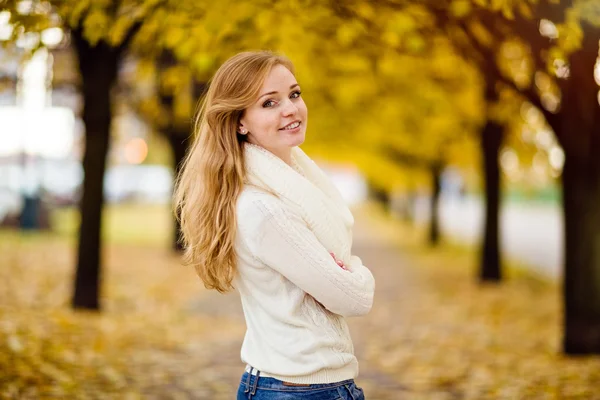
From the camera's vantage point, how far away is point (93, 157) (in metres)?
9.06

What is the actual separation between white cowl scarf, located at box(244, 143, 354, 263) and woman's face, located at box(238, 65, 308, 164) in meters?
0.06

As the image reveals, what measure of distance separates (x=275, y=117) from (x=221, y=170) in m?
0.28

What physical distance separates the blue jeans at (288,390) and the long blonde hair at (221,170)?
0.37 meters

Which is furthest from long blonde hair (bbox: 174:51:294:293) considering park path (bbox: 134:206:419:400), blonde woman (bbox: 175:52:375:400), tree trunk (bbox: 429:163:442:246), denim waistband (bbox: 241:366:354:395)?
tree trunk (bbox: 429:163:442:246)

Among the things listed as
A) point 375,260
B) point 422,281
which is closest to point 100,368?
point 422,281

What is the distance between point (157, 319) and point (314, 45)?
4.36 metres

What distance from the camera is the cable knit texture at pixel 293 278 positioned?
89.2 inches

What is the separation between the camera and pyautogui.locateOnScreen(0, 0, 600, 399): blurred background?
5.90 meters

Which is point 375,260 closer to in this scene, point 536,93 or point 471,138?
point 471,138

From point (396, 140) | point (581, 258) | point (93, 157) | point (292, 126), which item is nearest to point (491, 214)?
point (396, 140)

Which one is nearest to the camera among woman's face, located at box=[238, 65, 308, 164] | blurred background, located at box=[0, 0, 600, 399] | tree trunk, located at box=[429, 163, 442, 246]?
woman's face, located at box=[238, 65, 308, 164]

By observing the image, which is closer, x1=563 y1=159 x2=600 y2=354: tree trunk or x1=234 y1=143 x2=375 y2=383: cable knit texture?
x1=234 y1=143 x2=375 y2=383: cable knit texture

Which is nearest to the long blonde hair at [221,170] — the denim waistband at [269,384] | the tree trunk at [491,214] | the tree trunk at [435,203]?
the denim waistband at [269,384]

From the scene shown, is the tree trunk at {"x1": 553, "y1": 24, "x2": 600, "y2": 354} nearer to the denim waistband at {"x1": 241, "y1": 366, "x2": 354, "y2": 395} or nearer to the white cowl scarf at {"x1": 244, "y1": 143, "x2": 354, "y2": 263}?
the white cowl scarf at {"x1": 244, "y1": 143, "x2": 354, "y2": 263}
